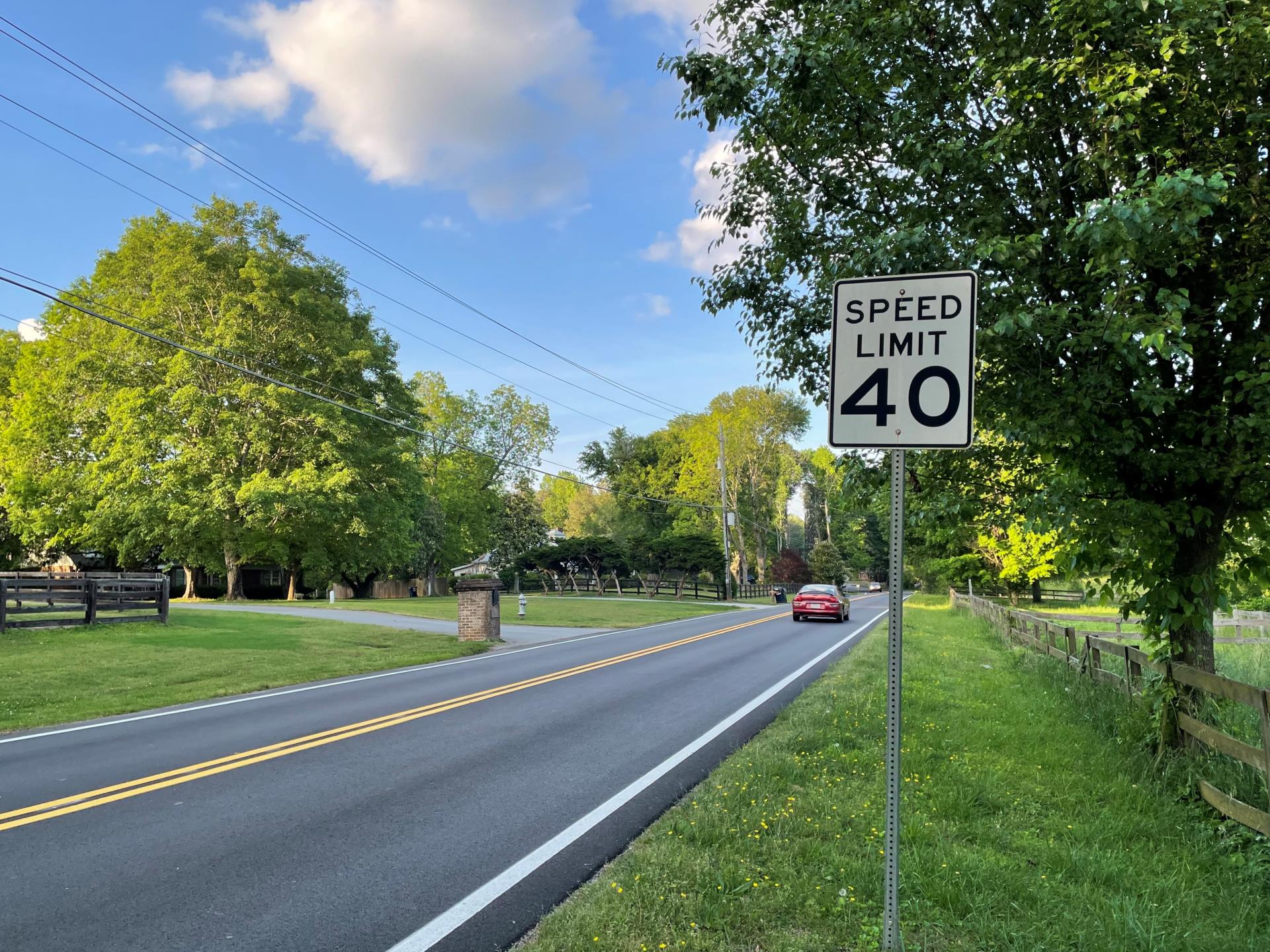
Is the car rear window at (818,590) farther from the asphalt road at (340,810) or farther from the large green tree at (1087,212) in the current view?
the large green tree at (1087,212)

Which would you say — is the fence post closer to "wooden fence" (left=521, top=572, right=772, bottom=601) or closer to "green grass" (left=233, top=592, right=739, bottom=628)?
"green grass" (left=233, top=592, right=739, bottom=628)

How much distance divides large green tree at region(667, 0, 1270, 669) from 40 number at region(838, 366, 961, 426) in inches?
76.6

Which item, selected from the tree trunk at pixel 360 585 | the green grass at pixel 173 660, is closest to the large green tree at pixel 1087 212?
the green grass at pixel 173 660

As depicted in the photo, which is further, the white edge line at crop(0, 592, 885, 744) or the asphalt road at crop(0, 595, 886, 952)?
the white edge line at crop(0, 592, 885, 744)

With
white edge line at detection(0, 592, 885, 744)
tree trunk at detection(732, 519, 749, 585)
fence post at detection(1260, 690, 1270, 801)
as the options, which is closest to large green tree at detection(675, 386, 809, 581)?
tree trunk at detection(732, 519, 749, 585)

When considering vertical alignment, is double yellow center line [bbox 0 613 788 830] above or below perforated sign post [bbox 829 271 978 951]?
below

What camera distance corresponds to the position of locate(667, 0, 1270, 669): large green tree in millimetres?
4969

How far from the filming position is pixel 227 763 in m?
6.68

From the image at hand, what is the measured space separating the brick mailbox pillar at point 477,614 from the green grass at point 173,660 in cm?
50

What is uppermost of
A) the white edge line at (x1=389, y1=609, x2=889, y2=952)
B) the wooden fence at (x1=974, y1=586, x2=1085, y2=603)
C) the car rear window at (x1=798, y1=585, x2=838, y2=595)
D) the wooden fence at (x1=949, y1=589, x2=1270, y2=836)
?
the wooden fence at (x1=949, y1=589, x2=1270, y2=836)

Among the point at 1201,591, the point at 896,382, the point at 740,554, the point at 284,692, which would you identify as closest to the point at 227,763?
the point at 284,692

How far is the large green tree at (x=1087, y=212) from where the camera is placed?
497 cm

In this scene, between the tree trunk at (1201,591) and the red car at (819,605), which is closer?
the tree trunk at (1201,591)

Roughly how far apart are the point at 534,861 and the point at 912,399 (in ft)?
11.0
